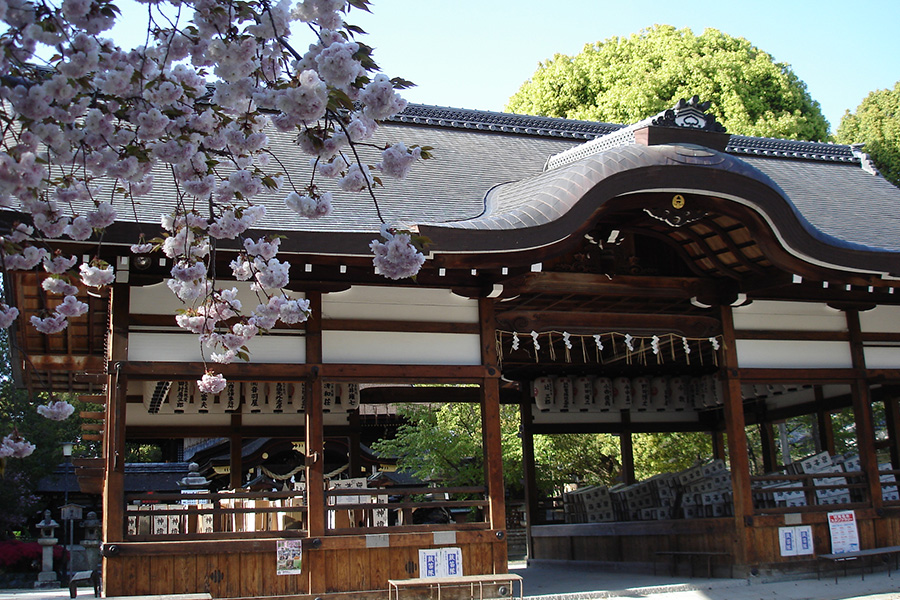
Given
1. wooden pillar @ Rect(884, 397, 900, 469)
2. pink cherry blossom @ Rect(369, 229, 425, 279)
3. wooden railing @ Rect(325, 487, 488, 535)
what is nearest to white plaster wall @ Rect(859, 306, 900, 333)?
wooden pillar @ Rect(884, 397, 900, 469)

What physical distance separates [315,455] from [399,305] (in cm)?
180

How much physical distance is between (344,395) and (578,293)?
4133 millimetres

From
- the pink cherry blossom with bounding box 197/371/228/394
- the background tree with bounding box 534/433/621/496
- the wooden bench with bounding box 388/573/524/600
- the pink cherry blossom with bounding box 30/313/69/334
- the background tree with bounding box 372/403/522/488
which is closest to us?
the pink cherry blossom with bounding box 30/313/69/334

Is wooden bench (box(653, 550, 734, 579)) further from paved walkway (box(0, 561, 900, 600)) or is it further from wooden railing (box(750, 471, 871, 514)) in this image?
wooden railing (box(750, 471, 871, 514))

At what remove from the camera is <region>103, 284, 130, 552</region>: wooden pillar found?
24.7ft

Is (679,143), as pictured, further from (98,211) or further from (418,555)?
(98,211)

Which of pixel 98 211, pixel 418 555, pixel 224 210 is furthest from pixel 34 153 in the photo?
pixel 418 555

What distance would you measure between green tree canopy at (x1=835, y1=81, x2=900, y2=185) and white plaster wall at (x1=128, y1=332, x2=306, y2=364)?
21166 mm

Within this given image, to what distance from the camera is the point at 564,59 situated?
2769 centimetres

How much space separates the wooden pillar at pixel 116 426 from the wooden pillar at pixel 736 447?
644 centimetres

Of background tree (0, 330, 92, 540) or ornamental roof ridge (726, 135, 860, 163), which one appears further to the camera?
A: background tree (0, 330, 92, 540)

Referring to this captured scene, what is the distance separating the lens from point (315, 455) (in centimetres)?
819

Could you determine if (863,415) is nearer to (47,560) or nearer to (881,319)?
(881,319)

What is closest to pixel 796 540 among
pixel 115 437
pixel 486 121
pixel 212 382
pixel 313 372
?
pixel 313 372
